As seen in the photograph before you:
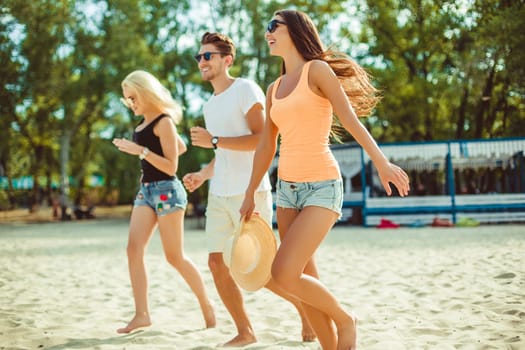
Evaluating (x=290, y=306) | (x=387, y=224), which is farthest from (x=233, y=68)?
(x=290, y=306)

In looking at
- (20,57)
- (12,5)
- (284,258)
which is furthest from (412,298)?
(20,57)

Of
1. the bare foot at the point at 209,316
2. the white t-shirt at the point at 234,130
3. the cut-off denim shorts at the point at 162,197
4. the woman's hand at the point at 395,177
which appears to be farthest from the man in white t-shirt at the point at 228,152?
the woman's hand at the point at 395,177

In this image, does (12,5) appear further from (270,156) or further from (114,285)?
(270,156)

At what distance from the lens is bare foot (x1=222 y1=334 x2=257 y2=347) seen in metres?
3.84

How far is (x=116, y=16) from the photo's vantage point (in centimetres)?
2848

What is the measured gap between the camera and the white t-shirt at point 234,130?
3.86 metres

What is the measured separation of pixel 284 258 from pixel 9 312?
11.0 feet

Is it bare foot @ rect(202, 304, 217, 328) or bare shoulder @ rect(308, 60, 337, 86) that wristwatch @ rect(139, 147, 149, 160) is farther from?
bare shoulder @ rect(308, 60, 337, 86)

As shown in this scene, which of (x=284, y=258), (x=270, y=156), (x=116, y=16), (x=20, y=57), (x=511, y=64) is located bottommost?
(x=284, y=258)

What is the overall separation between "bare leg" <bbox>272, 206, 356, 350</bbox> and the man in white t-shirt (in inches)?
31.3

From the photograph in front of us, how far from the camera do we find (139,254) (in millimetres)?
4340

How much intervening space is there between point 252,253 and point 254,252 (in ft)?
0.05

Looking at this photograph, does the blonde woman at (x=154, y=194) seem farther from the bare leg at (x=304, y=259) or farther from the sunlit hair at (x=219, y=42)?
the bare leg at (x=304, y=259)

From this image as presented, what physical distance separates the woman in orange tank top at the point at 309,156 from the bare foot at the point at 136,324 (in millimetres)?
1619
